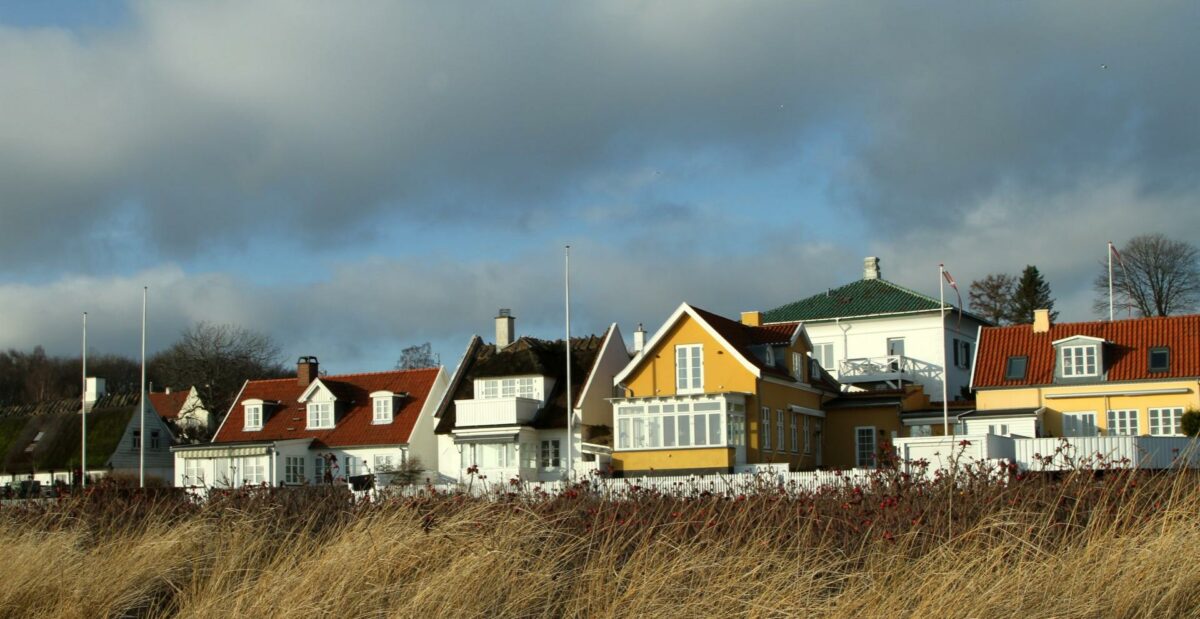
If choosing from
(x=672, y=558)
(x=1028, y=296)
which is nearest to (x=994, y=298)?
(x=1028, y=296)

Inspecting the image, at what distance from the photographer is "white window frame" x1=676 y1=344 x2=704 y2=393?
4434 cm

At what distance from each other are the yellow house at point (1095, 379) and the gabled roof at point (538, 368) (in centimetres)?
1414

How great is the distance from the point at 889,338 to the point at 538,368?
18.4 metres

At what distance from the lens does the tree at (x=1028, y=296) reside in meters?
76.4

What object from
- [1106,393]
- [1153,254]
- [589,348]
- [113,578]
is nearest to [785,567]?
[113,578]

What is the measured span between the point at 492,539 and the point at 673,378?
33.8m

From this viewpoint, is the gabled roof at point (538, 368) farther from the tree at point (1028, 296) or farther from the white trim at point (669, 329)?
the tree at point (1028, 296)

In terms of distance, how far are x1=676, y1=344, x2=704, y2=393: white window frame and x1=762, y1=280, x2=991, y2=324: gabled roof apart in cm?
1729

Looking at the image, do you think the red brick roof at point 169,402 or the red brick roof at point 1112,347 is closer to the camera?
the red brick roof at point 1112,347

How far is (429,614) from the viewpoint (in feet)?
31.6

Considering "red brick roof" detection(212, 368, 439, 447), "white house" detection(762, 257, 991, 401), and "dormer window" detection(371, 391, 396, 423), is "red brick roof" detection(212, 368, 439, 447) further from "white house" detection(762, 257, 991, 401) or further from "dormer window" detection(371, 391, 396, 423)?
"white house" detection(762, 257, 991, 401)

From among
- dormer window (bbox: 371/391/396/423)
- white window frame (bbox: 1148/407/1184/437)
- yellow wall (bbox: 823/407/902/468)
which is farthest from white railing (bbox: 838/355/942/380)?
dormer window (bbox: 371/391/396/423)

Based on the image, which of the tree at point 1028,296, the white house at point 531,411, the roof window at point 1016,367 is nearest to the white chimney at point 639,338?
the white house at point 531,411

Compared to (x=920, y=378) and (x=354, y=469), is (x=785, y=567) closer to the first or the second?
(x=354, y=469)
